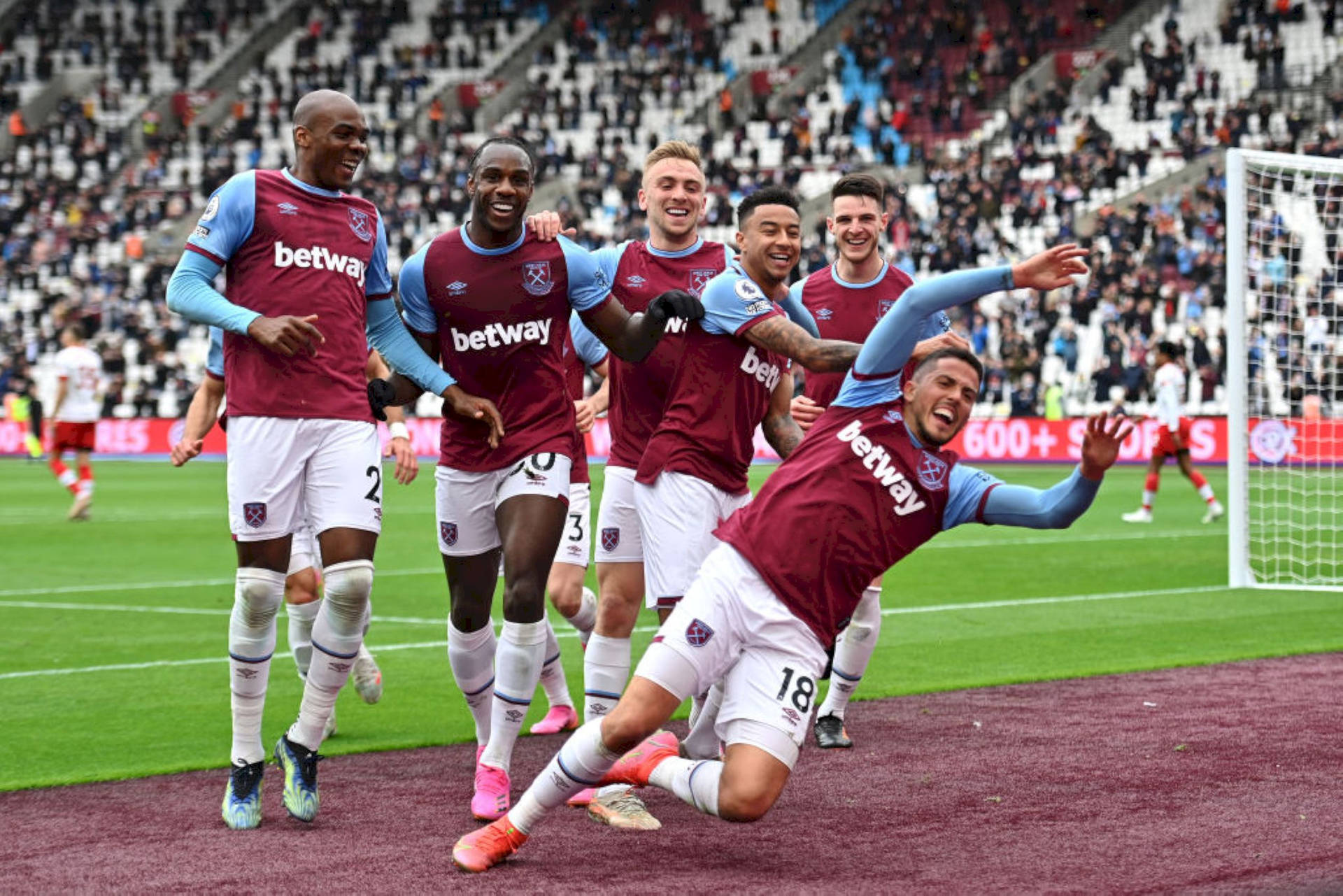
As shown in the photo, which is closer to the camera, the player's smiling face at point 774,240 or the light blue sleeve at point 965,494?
the light blue sleeve at point 965,494

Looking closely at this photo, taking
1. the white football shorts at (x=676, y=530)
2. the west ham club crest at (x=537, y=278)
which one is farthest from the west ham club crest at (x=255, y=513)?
the white football shorts at (x=676, y=530)

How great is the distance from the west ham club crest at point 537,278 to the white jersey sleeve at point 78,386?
16616 millimetres

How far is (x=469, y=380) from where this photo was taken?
7133 millimetres

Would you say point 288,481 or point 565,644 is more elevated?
point 288,481

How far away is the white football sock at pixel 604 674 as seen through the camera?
23.4 feet

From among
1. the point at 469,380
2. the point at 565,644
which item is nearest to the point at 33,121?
the point at 565,644

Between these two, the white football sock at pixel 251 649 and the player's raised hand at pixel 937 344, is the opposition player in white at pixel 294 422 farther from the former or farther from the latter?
the player's raised hand at pixel 937 344

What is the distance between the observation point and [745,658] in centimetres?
584

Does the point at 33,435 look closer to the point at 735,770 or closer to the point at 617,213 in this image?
the point at 617,213

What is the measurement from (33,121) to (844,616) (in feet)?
178

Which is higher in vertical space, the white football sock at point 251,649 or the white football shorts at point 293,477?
the white football shorts at point 293,477

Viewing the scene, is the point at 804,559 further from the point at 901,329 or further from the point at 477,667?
the point at 477,667

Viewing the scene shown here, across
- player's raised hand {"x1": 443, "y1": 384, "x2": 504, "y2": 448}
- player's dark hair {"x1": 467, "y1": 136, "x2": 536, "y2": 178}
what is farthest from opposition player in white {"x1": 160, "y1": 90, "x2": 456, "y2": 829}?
player's dark hair {"x1": 467, "y1": 136, "x2": 536, "y2": 178}

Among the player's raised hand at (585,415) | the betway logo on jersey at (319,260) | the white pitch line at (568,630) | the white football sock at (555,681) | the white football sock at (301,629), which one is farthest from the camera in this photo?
the white pitch line at (568,630)
